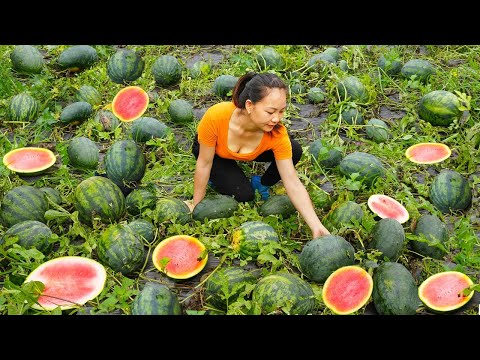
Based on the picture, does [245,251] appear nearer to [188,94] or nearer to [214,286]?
[214,286]

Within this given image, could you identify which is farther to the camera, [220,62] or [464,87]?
[220,62]

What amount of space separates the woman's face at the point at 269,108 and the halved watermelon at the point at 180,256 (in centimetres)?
91

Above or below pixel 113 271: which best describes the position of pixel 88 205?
above

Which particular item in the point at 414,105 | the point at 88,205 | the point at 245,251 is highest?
the point at 414,105

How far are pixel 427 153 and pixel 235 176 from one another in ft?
5.68

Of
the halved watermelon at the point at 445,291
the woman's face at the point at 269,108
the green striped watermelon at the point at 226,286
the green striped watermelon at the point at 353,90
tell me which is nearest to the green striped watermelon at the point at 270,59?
the green striped watermelon at the point at 353,90

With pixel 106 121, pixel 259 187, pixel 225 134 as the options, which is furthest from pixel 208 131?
pixel 106 121

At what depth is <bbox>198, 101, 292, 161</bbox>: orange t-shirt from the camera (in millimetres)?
4113

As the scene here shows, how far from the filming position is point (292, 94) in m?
5.90

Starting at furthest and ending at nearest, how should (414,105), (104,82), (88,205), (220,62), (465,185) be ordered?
1. (220,62)
2. (104,82)
3. (414,105)
4. (465,185)
5. (88,205)

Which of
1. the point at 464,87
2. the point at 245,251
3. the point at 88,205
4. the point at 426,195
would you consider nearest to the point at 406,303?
the point at 245,251

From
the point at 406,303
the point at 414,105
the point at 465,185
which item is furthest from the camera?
the point at 414,105

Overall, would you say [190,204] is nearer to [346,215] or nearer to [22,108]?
[346,215]

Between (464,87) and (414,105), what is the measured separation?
57 centimetres
